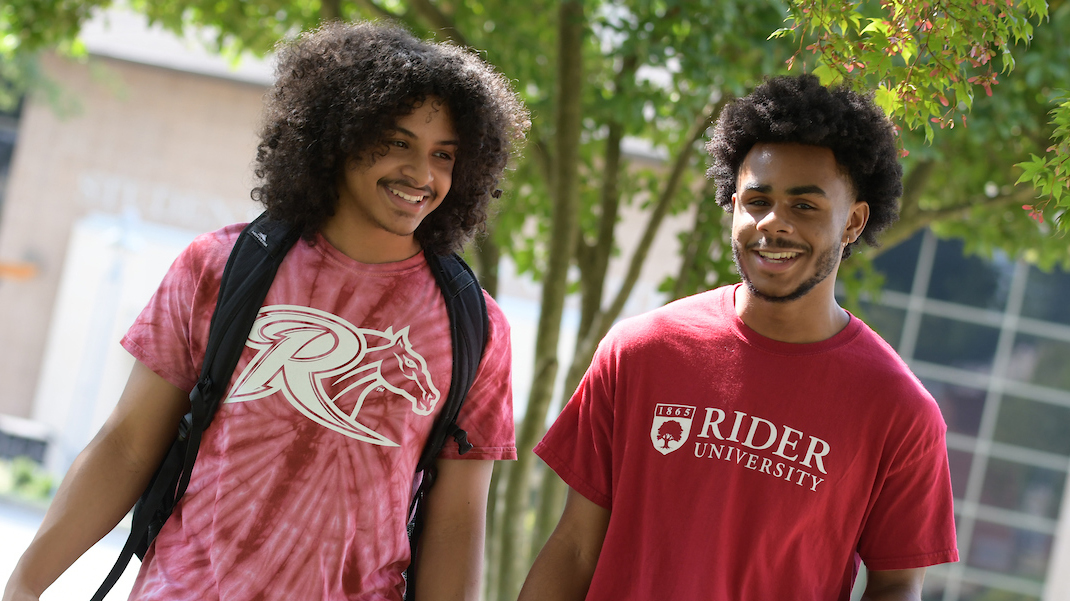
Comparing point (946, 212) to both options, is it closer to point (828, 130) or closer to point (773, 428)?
point (828, 130)

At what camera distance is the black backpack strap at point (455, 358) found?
7.47ft

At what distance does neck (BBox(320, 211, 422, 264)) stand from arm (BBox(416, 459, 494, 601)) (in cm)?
50

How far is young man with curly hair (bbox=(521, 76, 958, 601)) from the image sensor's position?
2.09 meters

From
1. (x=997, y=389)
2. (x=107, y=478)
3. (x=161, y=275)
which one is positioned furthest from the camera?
(x=161, y=275)

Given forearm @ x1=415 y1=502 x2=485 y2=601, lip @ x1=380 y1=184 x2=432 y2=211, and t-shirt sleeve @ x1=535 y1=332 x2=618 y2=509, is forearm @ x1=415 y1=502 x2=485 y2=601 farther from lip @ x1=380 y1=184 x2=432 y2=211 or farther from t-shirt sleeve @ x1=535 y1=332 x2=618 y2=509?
lip @ x1=380 y1=184 x2=432 y2=211

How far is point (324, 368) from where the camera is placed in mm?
2205

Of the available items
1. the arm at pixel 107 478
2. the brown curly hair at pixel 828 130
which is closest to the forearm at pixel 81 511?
the arm at pixel 107 478

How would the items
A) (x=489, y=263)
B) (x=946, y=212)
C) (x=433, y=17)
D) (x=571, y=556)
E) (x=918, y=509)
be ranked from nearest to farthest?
(x=918, y=509)
(x=571, y=556)
(x=433, y=17)
(x=489, y=263)
(x=946, y=212)

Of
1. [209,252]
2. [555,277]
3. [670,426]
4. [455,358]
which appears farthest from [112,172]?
[670,426]

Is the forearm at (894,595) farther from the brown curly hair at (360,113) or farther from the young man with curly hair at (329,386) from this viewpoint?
the brown curly hair at (360,113)

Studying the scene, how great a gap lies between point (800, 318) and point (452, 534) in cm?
94

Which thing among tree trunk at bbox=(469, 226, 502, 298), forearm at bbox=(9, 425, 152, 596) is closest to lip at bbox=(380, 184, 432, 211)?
forearm at bbox=(9, 425, 152, 596)

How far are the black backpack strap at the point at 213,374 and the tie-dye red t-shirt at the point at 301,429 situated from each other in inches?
1.0

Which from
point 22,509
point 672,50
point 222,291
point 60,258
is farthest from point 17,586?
point 60,258
